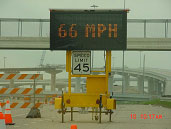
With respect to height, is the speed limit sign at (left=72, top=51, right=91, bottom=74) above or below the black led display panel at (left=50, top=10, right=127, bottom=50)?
below

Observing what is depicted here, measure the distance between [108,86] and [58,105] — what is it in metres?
2.20

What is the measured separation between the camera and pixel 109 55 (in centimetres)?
2148

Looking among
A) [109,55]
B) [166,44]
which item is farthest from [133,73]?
[109,55]

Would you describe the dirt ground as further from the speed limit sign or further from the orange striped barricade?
the speed limit sign

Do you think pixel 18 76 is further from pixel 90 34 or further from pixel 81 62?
pixel 90 34

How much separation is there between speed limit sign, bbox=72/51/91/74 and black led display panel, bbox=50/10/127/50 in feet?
1.00

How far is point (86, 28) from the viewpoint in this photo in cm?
2142

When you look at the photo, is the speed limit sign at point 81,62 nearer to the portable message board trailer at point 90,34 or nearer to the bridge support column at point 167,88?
the portable message board trailer at point 90,34

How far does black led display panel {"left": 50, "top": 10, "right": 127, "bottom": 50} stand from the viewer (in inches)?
839

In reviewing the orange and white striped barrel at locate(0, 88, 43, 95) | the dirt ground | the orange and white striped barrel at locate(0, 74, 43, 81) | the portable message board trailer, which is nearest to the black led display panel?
the portable message board trailer

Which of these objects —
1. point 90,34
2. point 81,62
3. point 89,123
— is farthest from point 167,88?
point 89,123

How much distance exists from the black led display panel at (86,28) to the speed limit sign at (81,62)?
Answer: 0.30 metres

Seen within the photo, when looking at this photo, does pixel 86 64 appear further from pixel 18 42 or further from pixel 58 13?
pixel 18 42

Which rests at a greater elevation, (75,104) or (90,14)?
(90,14)
